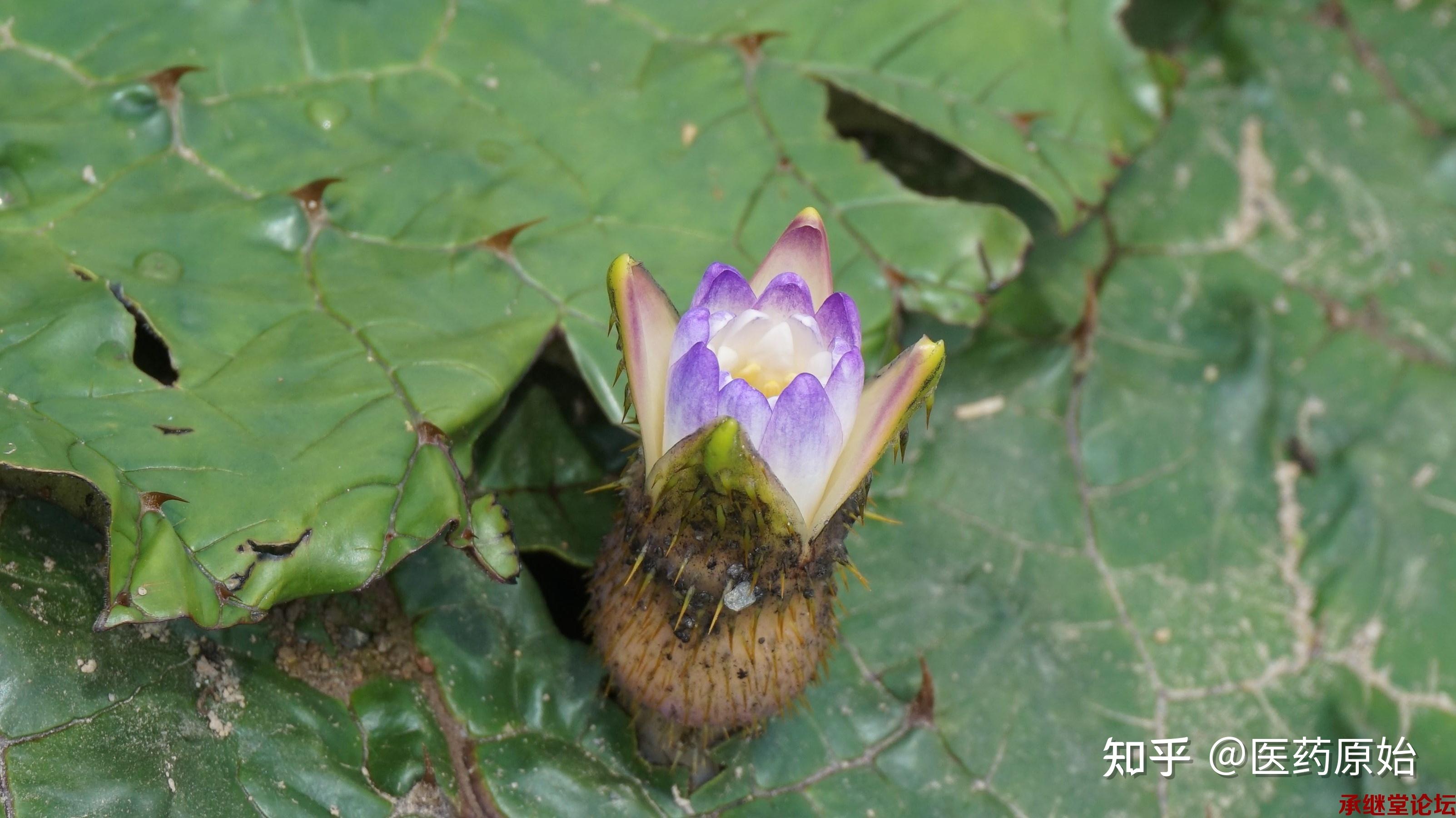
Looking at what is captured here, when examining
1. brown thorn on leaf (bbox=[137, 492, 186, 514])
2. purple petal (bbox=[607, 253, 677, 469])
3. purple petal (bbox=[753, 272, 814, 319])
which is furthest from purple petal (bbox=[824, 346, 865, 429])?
brown thorn on leaf (bbox=[137, 492, 186, 514])

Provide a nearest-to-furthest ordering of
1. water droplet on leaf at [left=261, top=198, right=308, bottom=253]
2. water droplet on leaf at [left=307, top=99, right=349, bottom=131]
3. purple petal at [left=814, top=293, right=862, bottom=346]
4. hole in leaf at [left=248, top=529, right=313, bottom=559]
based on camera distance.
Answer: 1. purple petal at [left=814, top=293, right=862, bottom=346]
2. hole in leaf at [left=248, top=529, right=313, bottom=559]
3. water droplet on leaf at [left=261, top=198, right=308, bottom=253]
4. water droplet on leaf at [left=307, top=99, right=349, bottom=131]

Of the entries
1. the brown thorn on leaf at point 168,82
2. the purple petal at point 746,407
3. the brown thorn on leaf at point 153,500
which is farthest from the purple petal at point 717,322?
the brown thorn on leaf at point 168,82

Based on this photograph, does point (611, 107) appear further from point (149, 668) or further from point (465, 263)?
point (149, 668)

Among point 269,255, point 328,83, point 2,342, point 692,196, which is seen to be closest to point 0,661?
point 2,342

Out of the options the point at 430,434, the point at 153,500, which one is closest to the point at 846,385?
the point at 430,434

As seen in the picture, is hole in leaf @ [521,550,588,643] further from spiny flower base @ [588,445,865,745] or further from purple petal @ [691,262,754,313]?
purple petal @ [691,262,754,313]

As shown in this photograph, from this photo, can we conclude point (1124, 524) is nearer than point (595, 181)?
No

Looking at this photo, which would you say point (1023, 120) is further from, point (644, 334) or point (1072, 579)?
point (644, 334)
